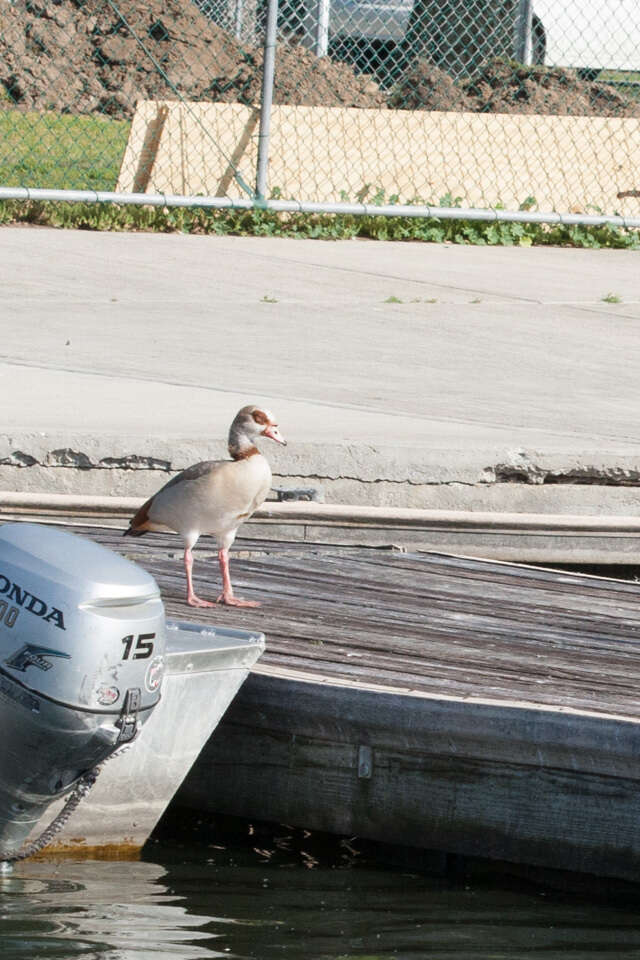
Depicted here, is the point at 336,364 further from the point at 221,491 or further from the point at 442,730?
the point at 442,730

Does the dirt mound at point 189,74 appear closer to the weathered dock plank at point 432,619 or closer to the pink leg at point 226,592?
the weathered dock plank at point 432,619

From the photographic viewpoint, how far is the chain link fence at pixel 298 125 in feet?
41.9

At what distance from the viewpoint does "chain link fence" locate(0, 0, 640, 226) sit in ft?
Answer: 41.9

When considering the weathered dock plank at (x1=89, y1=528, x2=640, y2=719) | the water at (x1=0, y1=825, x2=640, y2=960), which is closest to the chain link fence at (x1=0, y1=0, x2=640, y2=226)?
the weathered dock plank at (x1=89, y1=528, x2=640, y2=719)

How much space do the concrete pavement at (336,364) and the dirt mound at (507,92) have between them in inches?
224

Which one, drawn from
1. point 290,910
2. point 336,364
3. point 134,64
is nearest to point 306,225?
point 336,364

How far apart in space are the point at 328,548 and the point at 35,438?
109 cm

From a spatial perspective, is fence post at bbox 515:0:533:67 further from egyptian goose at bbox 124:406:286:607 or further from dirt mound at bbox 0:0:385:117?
egyptian goose at bbox 124:406:286:607

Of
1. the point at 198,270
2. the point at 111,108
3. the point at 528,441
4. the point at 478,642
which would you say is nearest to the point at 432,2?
the point at 111,108

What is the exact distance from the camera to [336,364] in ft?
28.0

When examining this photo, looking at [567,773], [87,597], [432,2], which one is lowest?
[567,773]

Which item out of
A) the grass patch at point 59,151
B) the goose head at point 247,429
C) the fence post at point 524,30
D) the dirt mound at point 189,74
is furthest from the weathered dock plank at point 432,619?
the dirt mound at point 189,74

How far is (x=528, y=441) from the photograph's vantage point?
22.2 ft

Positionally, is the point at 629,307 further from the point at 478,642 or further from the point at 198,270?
the point at 478,642
